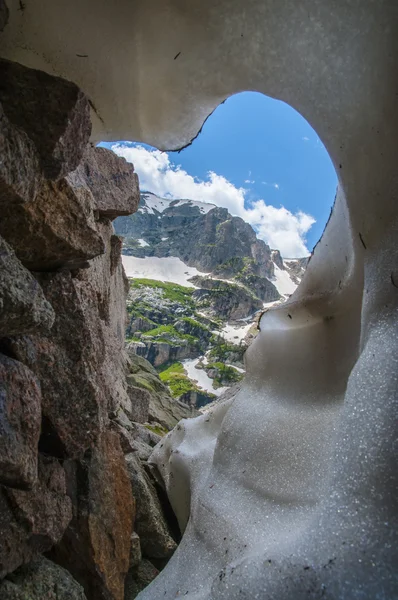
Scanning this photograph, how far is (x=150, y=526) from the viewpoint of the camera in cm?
473

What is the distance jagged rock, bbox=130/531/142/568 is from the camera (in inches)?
168

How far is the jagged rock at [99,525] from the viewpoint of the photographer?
3.44 m

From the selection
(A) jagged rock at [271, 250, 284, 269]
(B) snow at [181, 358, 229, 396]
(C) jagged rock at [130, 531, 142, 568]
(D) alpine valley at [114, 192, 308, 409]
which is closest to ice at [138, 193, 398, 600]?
(C) jagged rock at [130, 531, 142, 568]

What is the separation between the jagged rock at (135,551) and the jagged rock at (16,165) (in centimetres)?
414

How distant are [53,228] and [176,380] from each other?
73.8 metres

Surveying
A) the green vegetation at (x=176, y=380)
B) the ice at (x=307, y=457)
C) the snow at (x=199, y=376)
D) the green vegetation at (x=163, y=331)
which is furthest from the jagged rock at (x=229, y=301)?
the ice at (x=307, y=457)

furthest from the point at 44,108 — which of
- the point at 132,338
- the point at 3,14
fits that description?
the point at 132,338

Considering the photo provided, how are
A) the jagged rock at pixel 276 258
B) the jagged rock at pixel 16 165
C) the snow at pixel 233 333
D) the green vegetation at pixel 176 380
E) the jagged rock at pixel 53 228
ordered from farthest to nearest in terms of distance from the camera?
the jagged rock at pixel 276 258 → the snow at pixel 233 333 → the green vegetation at pixel 176 380 → the jagged rock at pixel 53 228 → the jagged rock at pixel 16 165

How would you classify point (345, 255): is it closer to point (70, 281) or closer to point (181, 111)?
point (181, 111)

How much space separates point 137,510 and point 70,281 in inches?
132

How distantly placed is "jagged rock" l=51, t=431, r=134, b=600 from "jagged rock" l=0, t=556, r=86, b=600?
370 mm

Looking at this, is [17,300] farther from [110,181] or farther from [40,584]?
[110,181]

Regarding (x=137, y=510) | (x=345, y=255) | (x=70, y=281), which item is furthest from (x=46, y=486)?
(x=345, y=255)

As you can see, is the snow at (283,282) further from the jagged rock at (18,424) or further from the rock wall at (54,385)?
the jagged rock at (18,424)
